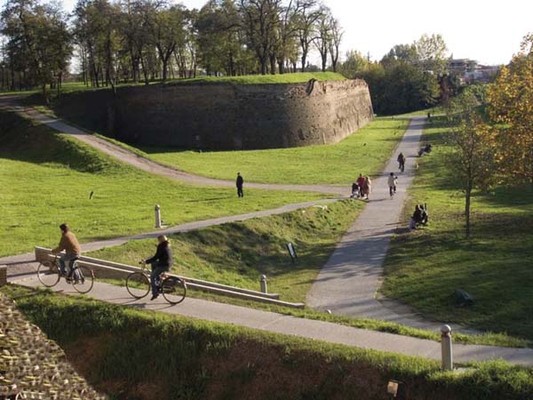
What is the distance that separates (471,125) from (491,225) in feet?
12.8

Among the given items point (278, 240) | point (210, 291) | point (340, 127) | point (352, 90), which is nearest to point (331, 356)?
point (210, 291)

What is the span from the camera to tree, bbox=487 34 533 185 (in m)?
23.0

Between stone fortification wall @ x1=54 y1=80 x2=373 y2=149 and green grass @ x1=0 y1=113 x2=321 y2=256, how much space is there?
26.6 ft

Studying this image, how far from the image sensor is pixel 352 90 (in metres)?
69.8

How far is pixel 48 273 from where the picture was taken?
47.1 ft

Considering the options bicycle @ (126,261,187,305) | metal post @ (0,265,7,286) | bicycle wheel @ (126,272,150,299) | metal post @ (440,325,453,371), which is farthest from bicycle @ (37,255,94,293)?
metal post @ (440,325,453,371)

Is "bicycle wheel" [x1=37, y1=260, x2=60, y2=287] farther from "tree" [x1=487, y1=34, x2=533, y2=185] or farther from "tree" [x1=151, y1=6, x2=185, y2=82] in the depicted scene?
"tree" [x1=151, y1=6, x2=185, y2=82]

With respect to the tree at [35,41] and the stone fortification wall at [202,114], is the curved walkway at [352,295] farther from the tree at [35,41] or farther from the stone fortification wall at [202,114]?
the tree at [35,41]

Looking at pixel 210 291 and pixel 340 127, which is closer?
pixel 210 291

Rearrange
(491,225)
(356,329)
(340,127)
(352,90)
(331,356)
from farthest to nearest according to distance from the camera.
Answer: (352,90) → (340,127) → (491,225) → (356,329) → (331,356)

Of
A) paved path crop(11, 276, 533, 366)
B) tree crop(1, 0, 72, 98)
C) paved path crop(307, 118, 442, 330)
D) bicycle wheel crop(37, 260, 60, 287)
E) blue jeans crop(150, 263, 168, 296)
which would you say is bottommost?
paved path crop(307, 118, 442, 330)

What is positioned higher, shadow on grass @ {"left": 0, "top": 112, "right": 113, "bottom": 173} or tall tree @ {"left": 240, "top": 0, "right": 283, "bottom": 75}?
tall tree @ {"left": 240, "top": 0, "right": 283, "bottom": 75}

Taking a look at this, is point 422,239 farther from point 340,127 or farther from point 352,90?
point 352,90

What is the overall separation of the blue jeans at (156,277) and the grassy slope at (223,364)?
27.7 inches
